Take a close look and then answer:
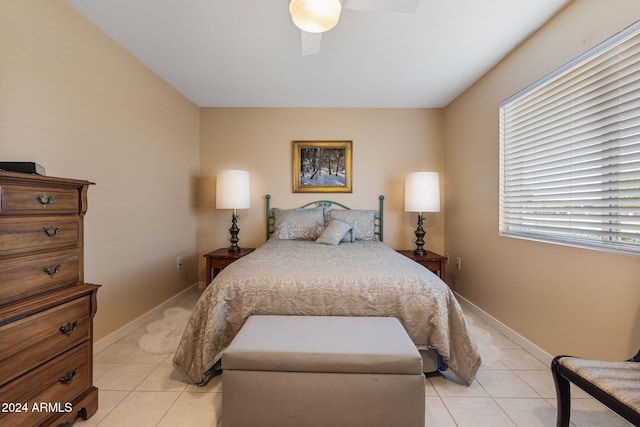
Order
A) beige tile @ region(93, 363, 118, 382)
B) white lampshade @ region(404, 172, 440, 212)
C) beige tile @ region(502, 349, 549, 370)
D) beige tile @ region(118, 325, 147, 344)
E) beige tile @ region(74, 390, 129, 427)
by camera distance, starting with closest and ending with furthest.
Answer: beige tile @ region(74, 390, 129, 427) → beige tile @ region(93, 363, 118, 382) → beige tile @ region(502, 349, 549, 370) → beige tile @ region(118, 325, 147, 344) → white lampshade @ region(404, 172, 440, 212)

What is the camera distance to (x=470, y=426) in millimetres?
1383

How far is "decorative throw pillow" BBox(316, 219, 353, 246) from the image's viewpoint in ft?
9.43

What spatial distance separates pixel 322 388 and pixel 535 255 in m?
1.92

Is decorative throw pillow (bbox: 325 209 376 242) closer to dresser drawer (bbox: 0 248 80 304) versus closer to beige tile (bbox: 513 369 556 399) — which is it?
beige tile (bbox: 513 369 556 399)

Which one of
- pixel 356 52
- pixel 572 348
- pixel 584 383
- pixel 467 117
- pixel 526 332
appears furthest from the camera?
pixel 467 117

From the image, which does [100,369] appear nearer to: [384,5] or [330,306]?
[330,306]

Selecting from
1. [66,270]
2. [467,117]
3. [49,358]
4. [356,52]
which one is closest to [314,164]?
[356,52]

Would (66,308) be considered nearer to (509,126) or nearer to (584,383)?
(584,383)

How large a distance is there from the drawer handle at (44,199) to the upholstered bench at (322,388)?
1.07 meters

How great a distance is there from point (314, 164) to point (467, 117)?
1.91 m

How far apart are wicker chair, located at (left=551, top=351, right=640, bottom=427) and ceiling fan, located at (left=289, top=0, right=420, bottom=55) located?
6.21 feet

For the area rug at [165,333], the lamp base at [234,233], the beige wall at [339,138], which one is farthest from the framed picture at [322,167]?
the area rug at [165,333]

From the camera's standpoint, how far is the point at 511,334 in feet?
7.50

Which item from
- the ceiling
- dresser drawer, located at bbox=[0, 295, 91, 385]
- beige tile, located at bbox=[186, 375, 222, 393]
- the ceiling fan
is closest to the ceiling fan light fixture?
the ceiling fan
